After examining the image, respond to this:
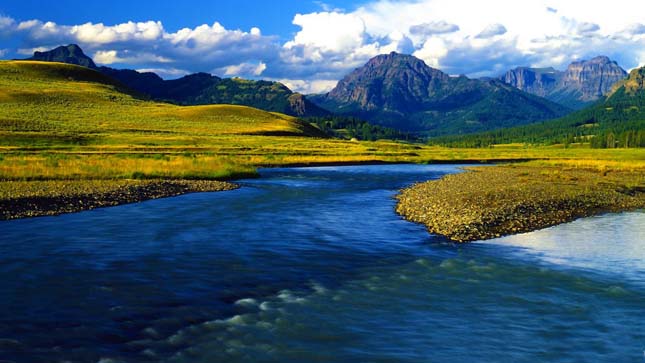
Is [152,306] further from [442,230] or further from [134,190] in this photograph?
[134,190]

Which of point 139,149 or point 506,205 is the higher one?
point 139,149

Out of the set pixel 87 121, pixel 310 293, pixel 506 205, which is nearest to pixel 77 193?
pixel 310 293

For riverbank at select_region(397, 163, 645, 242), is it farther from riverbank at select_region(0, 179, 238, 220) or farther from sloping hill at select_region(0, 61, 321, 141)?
sloping hill at select_region(0, 61, 321, 141)

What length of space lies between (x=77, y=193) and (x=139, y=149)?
62.4 meters

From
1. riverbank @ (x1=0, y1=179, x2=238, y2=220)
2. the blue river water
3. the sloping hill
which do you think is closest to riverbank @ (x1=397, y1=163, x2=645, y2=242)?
the blue river water

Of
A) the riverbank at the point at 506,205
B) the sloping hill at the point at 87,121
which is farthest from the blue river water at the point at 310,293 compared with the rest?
the sloping hill at the point at 87,121

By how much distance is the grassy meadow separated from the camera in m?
60.0

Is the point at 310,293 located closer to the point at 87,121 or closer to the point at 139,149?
the point at 139,149

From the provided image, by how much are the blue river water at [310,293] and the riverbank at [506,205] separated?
1.80 m

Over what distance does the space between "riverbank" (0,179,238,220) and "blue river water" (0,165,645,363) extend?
114 inches

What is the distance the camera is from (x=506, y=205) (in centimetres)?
3950

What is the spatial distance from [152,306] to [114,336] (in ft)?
8.72

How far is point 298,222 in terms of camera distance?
120ft

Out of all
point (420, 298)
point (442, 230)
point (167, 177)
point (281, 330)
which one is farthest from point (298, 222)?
point (167, 177)
